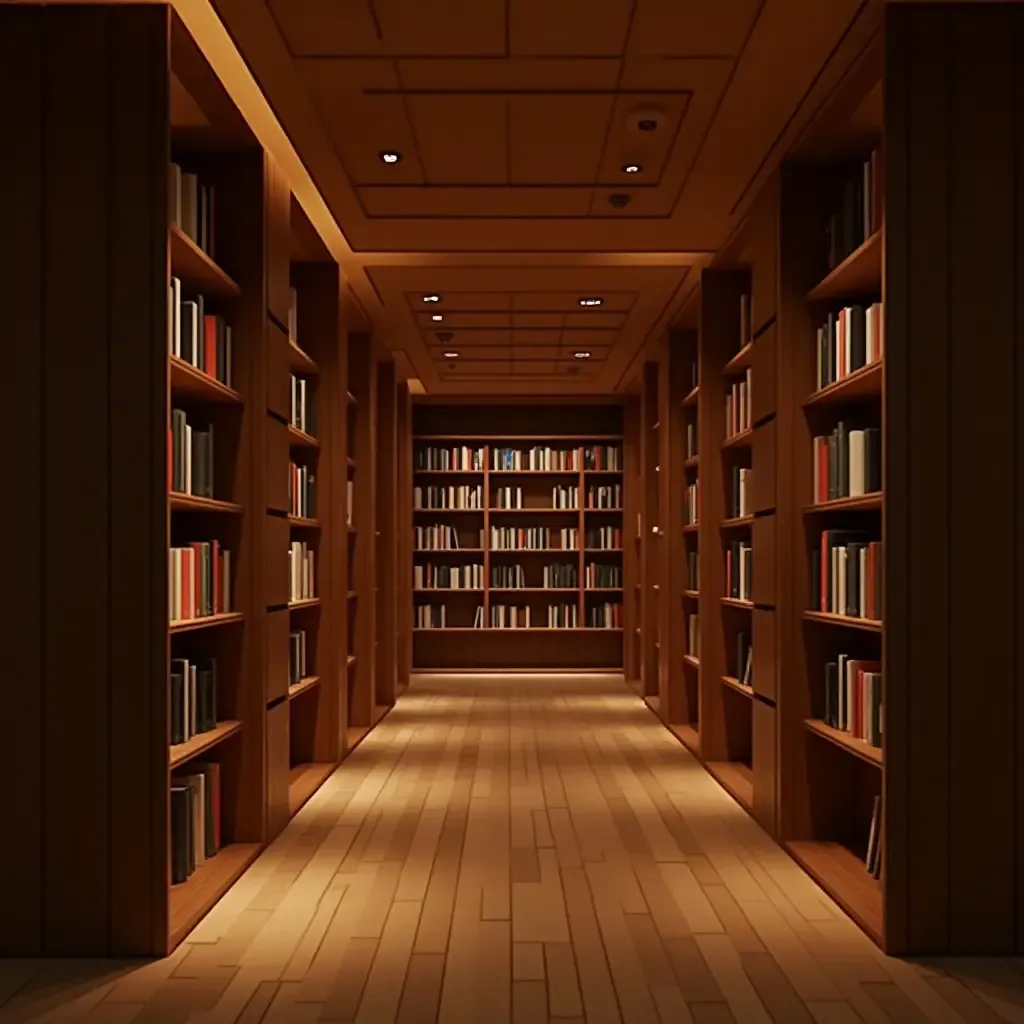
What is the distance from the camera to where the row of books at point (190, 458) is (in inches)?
193

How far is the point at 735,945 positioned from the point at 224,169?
380 cm

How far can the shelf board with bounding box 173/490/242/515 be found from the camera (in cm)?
474

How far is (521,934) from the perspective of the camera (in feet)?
15.0

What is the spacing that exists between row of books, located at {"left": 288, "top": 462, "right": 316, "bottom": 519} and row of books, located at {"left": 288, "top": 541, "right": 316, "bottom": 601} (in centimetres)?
19

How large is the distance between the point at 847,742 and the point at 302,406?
13.0 ft

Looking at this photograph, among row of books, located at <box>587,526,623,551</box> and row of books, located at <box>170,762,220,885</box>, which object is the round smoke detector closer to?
row of books, located at <box>170,762,220,885</box>

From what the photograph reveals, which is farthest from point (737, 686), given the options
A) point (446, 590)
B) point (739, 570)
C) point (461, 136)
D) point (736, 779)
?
point (446, 590)

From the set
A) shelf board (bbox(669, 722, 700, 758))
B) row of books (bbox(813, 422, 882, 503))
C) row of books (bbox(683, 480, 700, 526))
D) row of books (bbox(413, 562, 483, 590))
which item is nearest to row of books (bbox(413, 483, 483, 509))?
row of books (bbox(413, 562, 483, 590))

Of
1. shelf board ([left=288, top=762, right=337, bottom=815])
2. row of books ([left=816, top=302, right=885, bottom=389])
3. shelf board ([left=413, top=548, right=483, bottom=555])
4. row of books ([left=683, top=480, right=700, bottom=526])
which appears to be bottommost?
shelf board ([left=288, top=762, right=337, bottom=815])

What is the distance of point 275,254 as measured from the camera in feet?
20.3

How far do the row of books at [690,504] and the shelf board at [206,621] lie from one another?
4.56 meters
